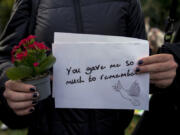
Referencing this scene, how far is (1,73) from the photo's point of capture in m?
0.85

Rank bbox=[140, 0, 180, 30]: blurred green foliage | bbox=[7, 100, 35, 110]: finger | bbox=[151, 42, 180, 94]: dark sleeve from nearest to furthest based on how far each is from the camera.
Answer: bbox=[7, 100, 35, 110]: finger < bbox=[151, 42, 180, 94]: dark sleeve < bbox=[140, 0, 180, 30]: blurred green foliage

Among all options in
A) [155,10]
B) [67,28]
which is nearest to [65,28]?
[67,28]

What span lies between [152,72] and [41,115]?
58 centimetres

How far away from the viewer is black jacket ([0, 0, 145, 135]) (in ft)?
2.95

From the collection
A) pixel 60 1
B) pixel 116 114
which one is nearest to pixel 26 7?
pixel 60 1

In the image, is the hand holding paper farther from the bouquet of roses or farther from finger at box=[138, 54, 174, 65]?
the bouquet of roses

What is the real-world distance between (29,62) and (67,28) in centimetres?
32

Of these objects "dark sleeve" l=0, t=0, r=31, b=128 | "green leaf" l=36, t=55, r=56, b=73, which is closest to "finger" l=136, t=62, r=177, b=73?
"green leaf" l=36, t=55, r=56, b=73

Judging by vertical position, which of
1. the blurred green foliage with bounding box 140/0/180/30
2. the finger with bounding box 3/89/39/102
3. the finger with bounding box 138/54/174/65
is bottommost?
the blurred green foliage with bounding box 140/0/180/30

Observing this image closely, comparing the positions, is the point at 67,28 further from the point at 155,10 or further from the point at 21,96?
the point at 155,10

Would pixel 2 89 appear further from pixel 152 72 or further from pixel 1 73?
pixel 152 72

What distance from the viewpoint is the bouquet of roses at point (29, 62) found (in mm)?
634

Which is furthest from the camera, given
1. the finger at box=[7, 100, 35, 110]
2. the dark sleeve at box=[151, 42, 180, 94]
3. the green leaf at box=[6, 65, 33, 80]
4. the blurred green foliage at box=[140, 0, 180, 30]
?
the blurred green foliage at box=[140, 0, 180, 30]

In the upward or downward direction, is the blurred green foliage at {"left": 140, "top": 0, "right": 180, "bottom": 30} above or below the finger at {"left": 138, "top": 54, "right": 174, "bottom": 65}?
below
